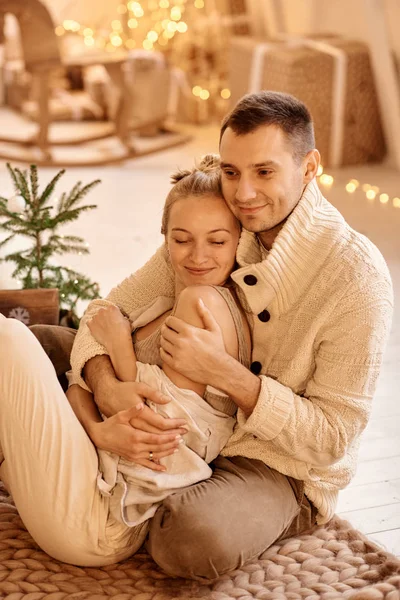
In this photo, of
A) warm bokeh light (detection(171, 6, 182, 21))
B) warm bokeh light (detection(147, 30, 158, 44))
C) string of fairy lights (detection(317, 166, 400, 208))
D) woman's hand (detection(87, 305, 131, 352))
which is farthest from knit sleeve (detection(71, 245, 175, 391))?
warm bokeh light (detection(147, 30, 158, 44))

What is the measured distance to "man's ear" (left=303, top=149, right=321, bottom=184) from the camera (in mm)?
1719

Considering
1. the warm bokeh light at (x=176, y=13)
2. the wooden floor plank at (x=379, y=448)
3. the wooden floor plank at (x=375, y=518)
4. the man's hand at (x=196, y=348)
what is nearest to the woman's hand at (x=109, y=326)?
the man's hand at (x=196, y=348)

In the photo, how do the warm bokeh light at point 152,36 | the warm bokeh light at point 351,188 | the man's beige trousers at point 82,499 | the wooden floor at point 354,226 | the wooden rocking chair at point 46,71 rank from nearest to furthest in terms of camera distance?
the man's beige trousers at point 82,499
the wooden floor at point 354,226
the warm bokeh light at point 351,188
the wooden rocking chair at point 46,71
the warm bokeh light at point 152,36

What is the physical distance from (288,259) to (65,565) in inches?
30.1

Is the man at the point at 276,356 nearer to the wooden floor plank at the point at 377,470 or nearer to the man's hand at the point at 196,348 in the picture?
the man's hand at the point at 196,348

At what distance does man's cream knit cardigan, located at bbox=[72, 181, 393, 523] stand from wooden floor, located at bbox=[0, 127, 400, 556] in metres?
0.29

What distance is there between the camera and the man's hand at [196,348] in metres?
1.63

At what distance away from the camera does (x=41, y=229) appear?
2.29 meters

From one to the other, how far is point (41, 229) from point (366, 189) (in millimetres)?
2795

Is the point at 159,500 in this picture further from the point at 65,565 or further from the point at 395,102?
the point at 395,102

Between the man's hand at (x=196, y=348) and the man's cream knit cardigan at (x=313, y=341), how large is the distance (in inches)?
3.8

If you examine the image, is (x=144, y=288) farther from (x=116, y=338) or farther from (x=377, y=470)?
(x=377, y=470)

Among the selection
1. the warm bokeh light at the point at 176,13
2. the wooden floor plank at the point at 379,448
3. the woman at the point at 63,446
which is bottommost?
the wooden floor plank at the point at 379,448

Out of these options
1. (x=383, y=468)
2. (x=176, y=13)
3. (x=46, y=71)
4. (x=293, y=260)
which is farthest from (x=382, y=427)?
(x=176, y=13)
